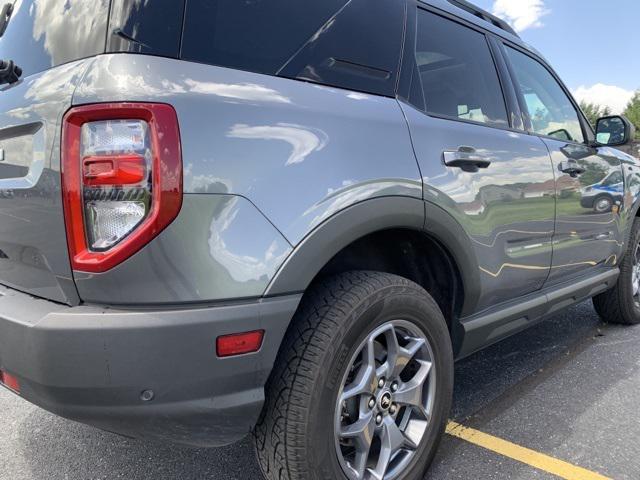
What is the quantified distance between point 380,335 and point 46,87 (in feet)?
4.45

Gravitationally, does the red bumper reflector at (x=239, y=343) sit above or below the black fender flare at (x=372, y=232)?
below

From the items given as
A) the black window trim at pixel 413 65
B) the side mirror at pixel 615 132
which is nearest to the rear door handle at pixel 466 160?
the black window trim at pixel 413 65

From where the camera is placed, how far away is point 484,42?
2721mm

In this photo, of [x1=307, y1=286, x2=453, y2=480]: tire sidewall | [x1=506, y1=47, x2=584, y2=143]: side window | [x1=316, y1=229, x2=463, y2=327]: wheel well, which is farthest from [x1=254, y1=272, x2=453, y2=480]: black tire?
[x1=506, y1=47, x2=584, y2=143]: side window

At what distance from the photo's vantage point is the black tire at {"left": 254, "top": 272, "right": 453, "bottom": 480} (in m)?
1.55

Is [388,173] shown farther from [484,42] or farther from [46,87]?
[484,42]

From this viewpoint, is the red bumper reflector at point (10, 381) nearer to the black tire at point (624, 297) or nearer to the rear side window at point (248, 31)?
the rear side window at point (248, 31)

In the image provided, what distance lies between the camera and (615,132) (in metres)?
3.68

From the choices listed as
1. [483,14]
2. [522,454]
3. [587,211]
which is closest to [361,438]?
[522,454]

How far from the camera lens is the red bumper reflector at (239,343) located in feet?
4.61

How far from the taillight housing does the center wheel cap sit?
1056 millimetres

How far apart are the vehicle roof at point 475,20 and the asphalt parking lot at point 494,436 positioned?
2.00 m

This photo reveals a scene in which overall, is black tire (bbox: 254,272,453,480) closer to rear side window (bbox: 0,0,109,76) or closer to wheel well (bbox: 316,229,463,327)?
wheel well (bbox: 316,229,463,327)

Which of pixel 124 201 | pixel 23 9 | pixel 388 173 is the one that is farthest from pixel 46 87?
pixel 388 173
